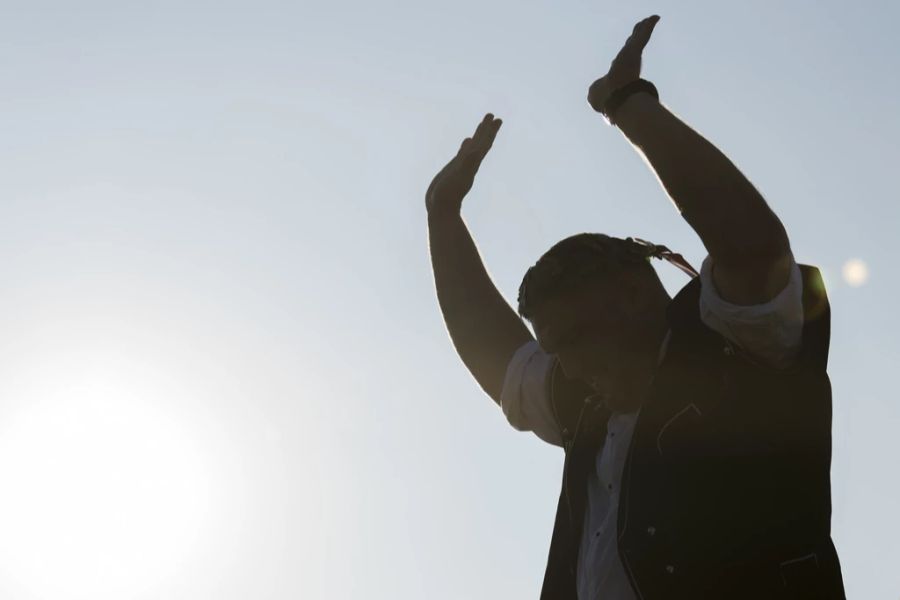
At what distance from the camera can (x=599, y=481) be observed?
141 inches

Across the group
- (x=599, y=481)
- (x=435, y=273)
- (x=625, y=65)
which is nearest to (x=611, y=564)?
(x=599, y=481)

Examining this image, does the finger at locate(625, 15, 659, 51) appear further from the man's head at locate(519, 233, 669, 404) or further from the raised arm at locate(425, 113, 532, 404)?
the raised arm at locate(425, 113, 532, 404)

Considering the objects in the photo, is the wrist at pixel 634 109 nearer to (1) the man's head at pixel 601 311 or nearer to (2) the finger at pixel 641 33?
(2) the finger at pixel 641 33

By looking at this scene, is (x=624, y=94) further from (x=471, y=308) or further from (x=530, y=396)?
(x=471, y=308)

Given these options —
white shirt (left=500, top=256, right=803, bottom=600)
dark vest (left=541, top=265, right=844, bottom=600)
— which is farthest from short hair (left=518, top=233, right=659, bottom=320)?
white shirt (left=500, top=256, right=803, bottom=600)

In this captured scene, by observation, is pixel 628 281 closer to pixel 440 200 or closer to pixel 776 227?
pixel 776 227

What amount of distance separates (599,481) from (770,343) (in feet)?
2.75

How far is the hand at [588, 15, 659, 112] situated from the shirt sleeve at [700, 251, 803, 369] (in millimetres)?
628

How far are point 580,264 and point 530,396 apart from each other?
0.69 metres

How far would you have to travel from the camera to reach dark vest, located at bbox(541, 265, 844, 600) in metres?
3.05

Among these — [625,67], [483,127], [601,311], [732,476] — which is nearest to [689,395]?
[732,476]

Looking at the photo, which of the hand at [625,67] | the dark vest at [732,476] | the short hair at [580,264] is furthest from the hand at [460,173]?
the dark vest at [732,476]

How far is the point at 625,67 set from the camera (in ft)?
11.0

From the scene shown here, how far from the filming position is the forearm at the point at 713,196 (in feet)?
9.36
